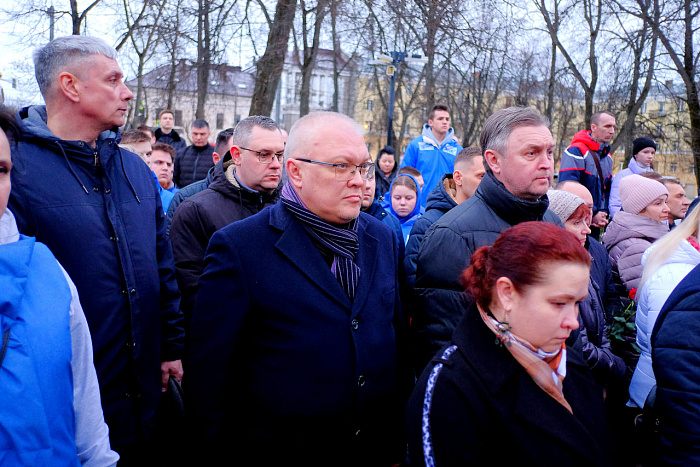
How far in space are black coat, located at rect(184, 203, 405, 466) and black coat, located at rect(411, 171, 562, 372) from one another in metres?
0.35

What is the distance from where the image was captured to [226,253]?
7.54ft

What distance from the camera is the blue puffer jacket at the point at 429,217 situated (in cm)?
401

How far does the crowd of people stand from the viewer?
182cm

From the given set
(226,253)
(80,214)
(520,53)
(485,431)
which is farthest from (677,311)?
(520,53)

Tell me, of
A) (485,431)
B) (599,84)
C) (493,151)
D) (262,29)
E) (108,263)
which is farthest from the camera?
(599,84)

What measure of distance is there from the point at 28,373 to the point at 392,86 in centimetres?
1385

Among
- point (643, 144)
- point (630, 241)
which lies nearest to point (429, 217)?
point (630, 241)

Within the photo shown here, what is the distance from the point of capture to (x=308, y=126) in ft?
7.95

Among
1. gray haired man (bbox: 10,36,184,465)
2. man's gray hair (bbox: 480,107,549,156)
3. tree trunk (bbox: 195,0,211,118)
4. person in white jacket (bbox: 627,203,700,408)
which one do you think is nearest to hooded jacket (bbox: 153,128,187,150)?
tree trunk (bbox: 195,0,211,118)

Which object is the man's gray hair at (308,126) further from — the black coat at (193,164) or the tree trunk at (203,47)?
the tree trunk at (203,47)

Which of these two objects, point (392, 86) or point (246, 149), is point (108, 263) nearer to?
point (246, 149)

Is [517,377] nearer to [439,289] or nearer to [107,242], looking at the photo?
[439,289]

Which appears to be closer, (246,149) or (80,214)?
(80,214)

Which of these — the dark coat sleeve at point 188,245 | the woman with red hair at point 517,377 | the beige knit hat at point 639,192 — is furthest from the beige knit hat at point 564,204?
the dark coat sleeve at point 188,245
